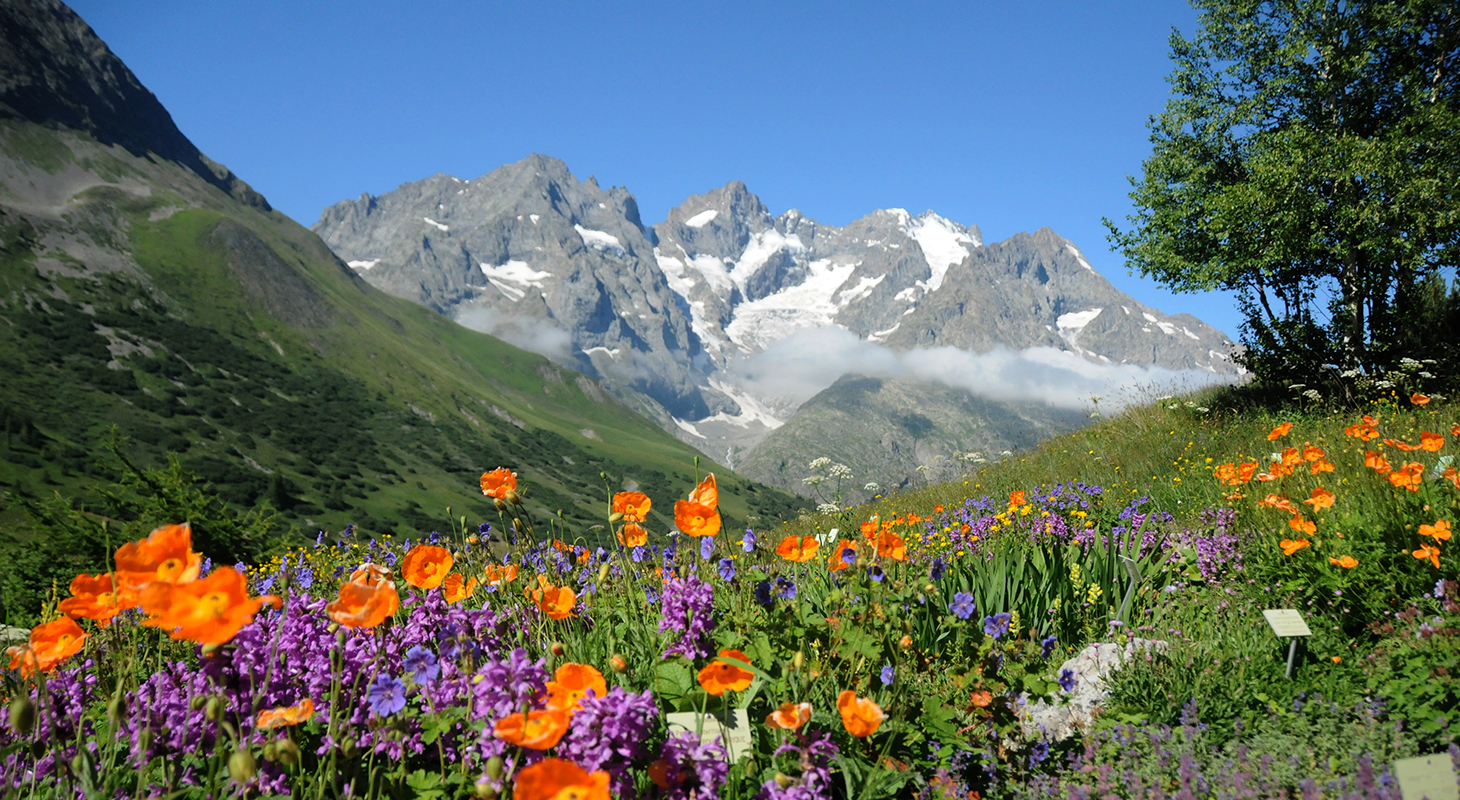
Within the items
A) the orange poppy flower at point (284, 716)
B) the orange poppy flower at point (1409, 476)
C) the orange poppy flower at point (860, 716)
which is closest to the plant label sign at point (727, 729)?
the orange poppy flower at point (860, 716)

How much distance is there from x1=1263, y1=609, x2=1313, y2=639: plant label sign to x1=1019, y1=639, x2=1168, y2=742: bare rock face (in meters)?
0.65

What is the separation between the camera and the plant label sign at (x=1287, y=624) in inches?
121

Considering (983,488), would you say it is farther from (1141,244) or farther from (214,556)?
(214,556)

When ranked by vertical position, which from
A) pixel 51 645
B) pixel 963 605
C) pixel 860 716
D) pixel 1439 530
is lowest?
pixel 51 645

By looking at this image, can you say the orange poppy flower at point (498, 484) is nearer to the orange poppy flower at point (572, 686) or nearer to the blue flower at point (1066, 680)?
the orange poppy flower at point (572, 686)

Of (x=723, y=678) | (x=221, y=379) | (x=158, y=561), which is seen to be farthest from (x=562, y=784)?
(x=221, y=379)

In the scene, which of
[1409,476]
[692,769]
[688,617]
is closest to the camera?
[692,769]

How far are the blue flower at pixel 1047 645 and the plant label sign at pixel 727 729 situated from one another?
2.01 metres

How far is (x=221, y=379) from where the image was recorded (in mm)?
121500

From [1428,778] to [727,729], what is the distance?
2.46m

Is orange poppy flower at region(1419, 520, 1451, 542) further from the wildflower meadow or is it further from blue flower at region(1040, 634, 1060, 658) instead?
blue flower at region(1040, 634, 1060, 658)

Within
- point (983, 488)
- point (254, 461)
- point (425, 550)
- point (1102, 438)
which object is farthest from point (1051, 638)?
point (254, 461)

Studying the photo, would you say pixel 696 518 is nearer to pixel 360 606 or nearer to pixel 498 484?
pixel 498 484

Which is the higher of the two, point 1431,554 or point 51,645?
point 1431,554
